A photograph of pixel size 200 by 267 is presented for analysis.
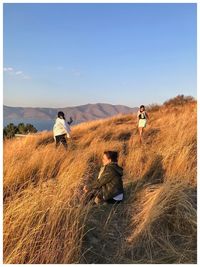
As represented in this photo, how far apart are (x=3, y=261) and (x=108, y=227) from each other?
1.56m

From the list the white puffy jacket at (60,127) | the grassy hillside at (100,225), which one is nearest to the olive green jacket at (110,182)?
the grassy hillside at (100,225)

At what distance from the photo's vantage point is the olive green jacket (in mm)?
5984

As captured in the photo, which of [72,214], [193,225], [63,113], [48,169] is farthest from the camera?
[63,113]

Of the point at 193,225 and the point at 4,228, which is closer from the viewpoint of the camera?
the point at 4,228

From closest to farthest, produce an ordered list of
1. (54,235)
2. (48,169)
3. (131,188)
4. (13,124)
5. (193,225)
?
(54,235), (193,225), (131,188), (48,169), (13,124)

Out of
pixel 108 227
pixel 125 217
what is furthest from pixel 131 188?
pixel 108 227

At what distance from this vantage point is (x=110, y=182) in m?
6.15

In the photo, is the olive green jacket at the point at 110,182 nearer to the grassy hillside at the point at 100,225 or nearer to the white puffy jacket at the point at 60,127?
the grassy hillside at the point at 100,225

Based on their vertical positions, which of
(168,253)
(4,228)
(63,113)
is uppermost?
(63,113)

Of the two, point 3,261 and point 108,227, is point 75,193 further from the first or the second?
point 3,261

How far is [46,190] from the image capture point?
196 inches

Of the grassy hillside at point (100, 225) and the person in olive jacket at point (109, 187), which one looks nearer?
the grassy hillside at point (100, 225)

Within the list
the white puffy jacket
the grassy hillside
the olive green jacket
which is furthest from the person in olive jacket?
the white puffy jacket

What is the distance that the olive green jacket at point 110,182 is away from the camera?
598 centimetres
